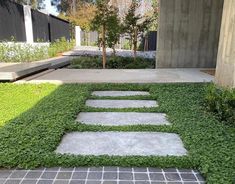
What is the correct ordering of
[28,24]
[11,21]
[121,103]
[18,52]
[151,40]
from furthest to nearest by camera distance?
1. [151,40]
2. [28,24]
3. [11,21]
4. [18,52]
5. [121,103]

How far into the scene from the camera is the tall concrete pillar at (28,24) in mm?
10461

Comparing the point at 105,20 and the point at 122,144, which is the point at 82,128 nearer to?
the point at 122,144

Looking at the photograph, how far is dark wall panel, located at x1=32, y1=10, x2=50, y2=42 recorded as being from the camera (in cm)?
1168

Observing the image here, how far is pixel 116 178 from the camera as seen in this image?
2127mm

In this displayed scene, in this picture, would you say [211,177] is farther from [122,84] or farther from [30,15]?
[30,15]

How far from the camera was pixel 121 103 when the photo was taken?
4.38m

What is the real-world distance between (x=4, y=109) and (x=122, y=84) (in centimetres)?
250

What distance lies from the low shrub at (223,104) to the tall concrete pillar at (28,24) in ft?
29.2

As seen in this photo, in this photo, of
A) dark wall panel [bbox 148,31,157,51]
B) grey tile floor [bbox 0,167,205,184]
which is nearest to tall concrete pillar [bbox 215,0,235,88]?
grey tile floor [bbox 0,167,205,184]

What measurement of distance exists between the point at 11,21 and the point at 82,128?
24.9 ft

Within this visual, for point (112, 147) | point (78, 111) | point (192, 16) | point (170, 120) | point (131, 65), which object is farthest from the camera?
point (131, 65)

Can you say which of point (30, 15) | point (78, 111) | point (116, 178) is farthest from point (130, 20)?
point (116, 178)

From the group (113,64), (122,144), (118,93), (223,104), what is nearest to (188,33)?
(113,64)

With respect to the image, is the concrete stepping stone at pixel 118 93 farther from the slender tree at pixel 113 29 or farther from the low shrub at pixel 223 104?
the slender tree at pixel 113 29
